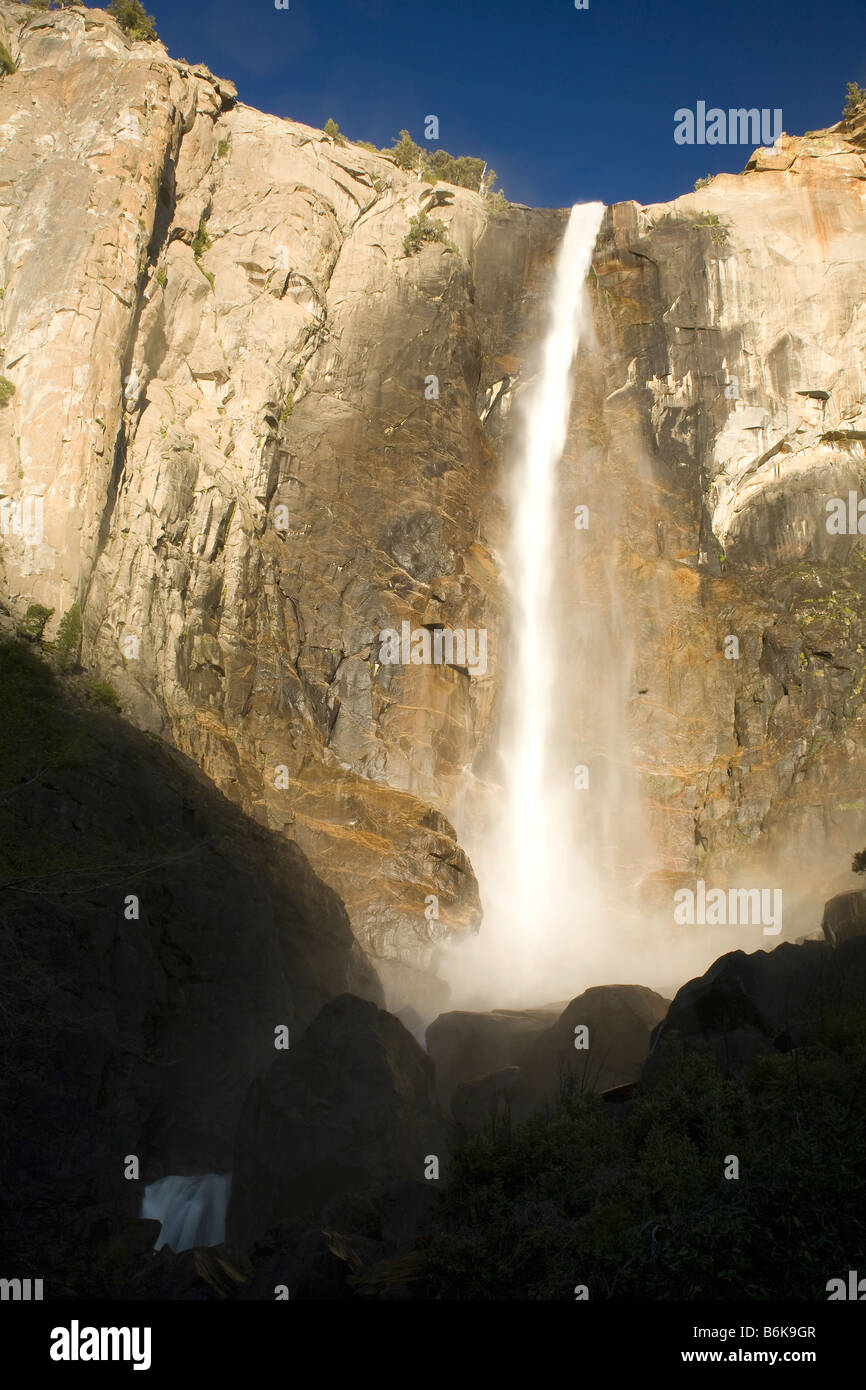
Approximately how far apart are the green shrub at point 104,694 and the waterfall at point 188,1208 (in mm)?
11515

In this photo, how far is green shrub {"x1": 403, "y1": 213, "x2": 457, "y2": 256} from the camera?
44906mm

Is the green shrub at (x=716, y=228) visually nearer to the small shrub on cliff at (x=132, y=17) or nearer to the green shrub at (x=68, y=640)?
the small shrub on cliff at (x=132, y=17)

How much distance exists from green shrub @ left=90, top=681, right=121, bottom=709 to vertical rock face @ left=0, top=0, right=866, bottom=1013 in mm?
902

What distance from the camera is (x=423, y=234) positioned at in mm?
45375

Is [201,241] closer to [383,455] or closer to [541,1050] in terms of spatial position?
[383,455]

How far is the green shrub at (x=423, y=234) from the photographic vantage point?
44.9 metres

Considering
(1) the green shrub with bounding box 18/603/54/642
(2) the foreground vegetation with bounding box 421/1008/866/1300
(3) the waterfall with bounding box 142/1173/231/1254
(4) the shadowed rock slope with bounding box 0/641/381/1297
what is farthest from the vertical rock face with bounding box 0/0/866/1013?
(2) the foreground vegetation with bounding box 421/1008/866/1300

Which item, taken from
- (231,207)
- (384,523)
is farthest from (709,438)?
(231,207)

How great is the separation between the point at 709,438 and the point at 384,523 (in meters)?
16.0

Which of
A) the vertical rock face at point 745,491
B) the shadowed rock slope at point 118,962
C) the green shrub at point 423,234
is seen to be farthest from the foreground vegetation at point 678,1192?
the green shrub at point 423,234

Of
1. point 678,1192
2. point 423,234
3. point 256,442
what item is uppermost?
point 423,234

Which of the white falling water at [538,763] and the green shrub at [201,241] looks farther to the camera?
the green shrub at [201,241]

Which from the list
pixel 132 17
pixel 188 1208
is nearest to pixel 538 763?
pixel 188 1208

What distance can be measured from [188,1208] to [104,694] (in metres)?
12.5
